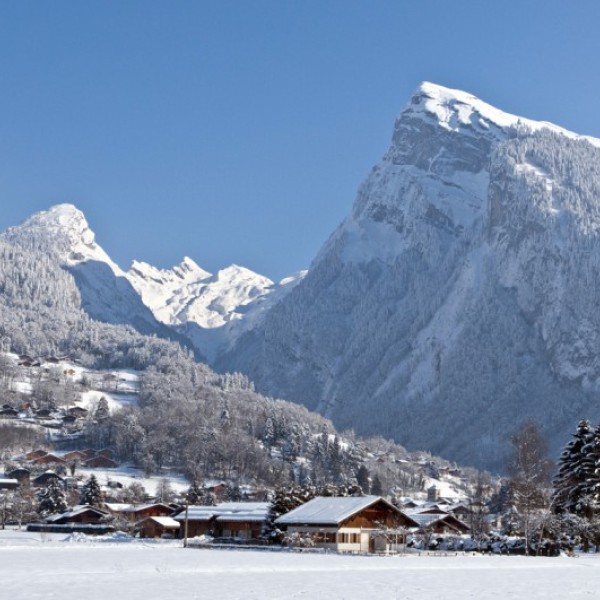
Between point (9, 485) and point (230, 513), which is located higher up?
point (9, 485)

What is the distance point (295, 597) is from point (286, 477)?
517 feet

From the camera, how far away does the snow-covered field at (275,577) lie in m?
44.0

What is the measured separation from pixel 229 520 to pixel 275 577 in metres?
66.0

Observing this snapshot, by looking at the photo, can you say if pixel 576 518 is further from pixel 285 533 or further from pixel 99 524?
pixel 99 524

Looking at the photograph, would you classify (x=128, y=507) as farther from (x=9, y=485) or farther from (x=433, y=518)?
(x=433, y=518)

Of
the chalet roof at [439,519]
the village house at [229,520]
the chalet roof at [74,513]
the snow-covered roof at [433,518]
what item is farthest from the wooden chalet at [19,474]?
the snow-covered roof at [433,518]

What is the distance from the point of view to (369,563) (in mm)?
71500

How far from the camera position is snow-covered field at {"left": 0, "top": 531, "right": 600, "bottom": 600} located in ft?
144

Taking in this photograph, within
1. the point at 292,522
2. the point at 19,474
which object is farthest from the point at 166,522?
the point at 19,474

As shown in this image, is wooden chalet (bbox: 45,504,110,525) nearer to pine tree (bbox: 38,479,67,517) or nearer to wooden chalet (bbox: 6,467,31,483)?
pine tree (bbox: 38,479,67,517)

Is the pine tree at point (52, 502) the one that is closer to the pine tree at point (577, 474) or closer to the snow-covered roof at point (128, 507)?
the snow-covered roof at point (128, 507)

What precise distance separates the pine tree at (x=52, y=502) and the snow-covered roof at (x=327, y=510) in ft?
172

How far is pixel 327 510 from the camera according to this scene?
98.7 metres

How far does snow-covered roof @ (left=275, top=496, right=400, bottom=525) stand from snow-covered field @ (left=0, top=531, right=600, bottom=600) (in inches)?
726
